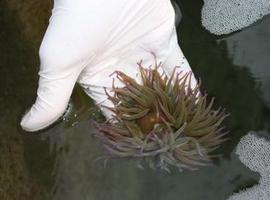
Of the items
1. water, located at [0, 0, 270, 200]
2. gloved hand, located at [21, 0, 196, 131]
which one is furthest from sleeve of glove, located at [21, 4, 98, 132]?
water, located at [0, 0, 270, 200]

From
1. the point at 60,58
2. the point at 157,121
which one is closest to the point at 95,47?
the point at 60,58

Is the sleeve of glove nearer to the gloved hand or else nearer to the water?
the gloved hand

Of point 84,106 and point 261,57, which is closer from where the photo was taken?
point 84,106

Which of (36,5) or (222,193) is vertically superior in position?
(36,5)

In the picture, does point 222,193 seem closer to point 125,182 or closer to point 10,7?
point 125,182

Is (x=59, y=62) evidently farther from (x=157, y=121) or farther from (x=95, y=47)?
(x=157, y=121)

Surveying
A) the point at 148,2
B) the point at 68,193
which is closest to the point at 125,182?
the point at 68,193

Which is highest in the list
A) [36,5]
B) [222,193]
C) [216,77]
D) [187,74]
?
[36,5]
